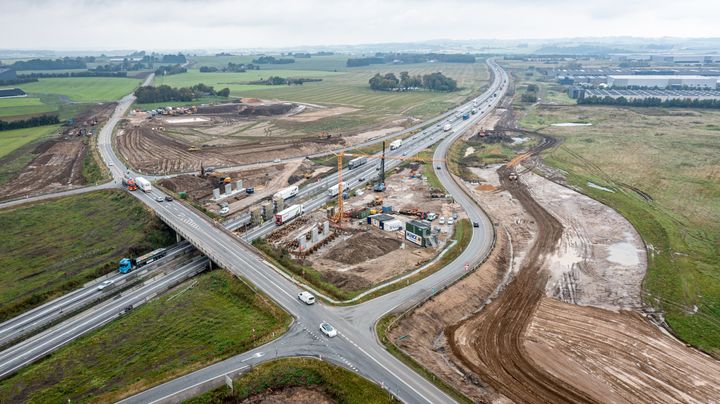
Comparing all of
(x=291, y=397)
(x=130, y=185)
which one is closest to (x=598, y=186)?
(x=291, y=397)

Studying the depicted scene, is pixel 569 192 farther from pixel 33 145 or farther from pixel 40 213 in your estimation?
pixel 33 145

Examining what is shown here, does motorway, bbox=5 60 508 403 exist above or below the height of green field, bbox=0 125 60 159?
below

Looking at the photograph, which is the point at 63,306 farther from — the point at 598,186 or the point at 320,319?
the point at 598,186

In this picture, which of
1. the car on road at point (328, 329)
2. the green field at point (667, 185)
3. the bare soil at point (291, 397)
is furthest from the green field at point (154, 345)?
the green field at point (667, 185)

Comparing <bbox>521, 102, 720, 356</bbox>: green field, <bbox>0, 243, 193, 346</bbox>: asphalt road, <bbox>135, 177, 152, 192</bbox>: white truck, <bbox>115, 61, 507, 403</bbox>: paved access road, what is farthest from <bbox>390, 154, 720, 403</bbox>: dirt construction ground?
<bbox>135, 177, 152, 192</bbox>: white truck

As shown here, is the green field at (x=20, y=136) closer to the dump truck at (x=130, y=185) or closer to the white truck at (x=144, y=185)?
the dump truck at (x=130, y=185)

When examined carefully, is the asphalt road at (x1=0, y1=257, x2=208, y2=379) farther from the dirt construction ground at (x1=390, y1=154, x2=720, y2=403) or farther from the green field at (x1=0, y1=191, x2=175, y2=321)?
the dirt construction ground at (x1=390, y1=154, x2=720, y2=403)

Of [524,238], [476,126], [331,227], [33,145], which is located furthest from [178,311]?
[476,126]
